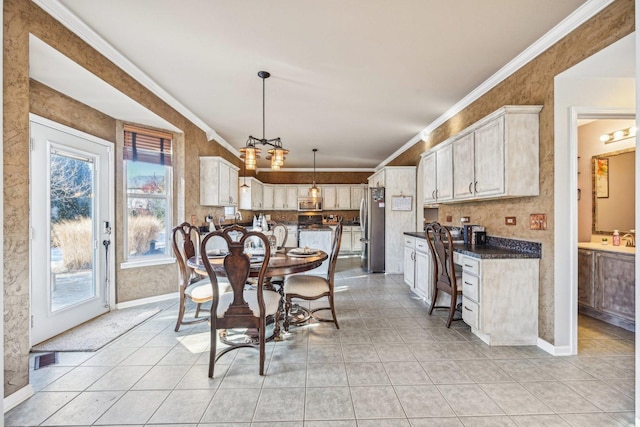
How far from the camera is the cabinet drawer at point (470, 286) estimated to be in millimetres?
2842

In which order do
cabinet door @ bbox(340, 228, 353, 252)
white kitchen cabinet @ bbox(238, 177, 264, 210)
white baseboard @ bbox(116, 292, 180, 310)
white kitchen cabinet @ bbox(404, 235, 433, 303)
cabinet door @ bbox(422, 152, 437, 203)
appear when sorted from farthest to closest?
cabinet door @ bbox(340, 228, 353, 252), white kitchen cabinet @ bbox(238, 177, 264, 210), cabinet door @ bbox(422, 152, 437, 203), white kitchen cabinet @ bbox(404, 235, 433, 303), white baseboard @ bbox(116, 292, 180, 310)


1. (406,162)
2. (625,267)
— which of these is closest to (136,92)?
(406,162)

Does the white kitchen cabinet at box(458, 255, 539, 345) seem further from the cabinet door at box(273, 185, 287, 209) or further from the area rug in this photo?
the cabinet door at box(273, 185, 287, 209)

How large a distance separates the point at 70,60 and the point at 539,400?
433 centimetres

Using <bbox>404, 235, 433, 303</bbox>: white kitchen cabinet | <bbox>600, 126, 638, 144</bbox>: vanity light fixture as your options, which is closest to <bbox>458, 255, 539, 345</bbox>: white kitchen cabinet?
<bbox>404, 235, 433, 303</bbox>: white kitchen cabinet

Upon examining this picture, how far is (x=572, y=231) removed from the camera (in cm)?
250

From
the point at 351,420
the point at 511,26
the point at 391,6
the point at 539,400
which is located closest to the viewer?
the point at 351,420

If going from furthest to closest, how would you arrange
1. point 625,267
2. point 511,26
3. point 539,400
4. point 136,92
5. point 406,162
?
point 406,162 < point 136,92 < point 625,267 < point 511,26 < point 539,400

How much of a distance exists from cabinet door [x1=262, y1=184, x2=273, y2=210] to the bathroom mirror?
7.29 metres

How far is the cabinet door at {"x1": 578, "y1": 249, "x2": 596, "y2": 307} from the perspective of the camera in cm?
335

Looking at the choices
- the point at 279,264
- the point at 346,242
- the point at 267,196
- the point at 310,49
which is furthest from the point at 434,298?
the point at 267,196

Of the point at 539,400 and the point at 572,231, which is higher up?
the point at 572,231

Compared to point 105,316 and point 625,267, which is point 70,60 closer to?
point 105,316

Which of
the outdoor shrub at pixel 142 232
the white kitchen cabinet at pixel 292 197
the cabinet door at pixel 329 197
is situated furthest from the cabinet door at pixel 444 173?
the white kitchen cabinet at pixel 292 197
